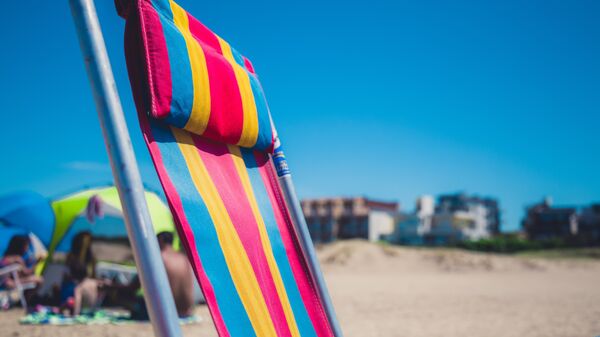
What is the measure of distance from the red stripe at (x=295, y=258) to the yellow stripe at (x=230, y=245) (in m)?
0.24

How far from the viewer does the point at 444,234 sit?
5766cm

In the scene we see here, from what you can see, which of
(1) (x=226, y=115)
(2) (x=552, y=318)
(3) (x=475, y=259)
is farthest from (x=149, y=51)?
(3) (x=475, y=259)

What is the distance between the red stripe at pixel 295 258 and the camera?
1.37 meters

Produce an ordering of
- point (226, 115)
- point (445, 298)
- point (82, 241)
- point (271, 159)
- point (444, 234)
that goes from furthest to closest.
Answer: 1. point (444, 234)
2. point (445, 298)
3. point (82, 241)
4. point (271, 159)
5. point (226, 115)

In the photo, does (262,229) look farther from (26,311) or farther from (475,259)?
(475,259)

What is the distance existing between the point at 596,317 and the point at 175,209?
626 centimetres

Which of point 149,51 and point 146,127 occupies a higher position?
point 149,51

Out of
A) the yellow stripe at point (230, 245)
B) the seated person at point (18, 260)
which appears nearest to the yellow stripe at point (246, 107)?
the yellow stripe at point (230, 245)

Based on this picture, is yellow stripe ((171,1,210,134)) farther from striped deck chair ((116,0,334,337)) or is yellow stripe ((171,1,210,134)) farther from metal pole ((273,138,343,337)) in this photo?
metal pole ((273,138,343,337))

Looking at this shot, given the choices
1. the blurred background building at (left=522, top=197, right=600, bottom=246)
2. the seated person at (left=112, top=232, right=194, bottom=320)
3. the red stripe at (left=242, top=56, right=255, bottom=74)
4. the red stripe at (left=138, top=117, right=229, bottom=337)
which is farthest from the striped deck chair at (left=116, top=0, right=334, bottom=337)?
the blurred background building at (left=522, top=197, right=600, bottom=246)

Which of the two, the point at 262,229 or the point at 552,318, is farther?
Answer: the point at 552,318

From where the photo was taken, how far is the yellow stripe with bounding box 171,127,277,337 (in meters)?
1.09

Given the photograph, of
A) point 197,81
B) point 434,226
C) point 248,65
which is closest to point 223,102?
point 197,81

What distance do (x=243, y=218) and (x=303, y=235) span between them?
0.95 ft
